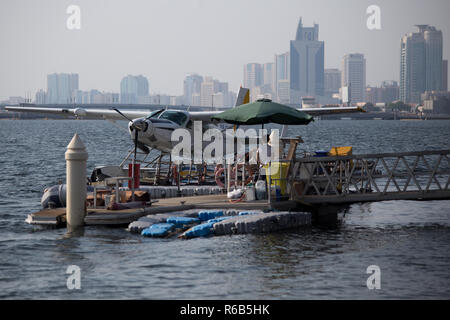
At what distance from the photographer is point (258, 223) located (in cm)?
1759

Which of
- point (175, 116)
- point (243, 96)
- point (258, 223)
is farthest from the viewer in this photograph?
point (243, 96)

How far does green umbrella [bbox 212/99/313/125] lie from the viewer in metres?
19.4

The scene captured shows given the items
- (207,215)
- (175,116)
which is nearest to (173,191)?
(175,116)

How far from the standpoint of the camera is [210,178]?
2742 centimetres

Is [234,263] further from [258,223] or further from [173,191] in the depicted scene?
[173,191]

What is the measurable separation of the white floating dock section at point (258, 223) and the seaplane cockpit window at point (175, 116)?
7.57 m

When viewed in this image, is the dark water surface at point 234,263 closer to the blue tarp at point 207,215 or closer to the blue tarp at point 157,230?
the blue tarp at point 157,230

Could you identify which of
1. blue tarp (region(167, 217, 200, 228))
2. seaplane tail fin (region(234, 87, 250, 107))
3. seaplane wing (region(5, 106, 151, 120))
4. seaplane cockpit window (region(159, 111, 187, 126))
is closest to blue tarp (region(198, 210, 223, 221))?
blue tarp (region(167, 217, 200, 228))

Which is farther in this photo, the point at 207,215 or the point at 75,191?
the point at 207,215

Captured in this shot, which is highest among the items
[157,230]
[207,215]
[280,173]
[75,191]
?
[280,173]

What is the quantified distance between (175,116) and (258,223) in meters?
8.36

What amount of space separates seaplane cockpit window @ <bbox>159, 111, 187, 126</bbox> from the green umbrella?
4.67 m

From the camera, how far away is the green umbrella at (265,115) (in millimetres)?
19406

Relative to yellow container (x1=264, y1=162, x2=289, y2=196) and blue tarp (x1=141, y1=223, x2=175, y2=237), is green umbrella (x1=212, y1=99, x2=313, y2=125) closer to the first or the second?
yellow container (x1=264, y1=162, x2=289, y2=196)
